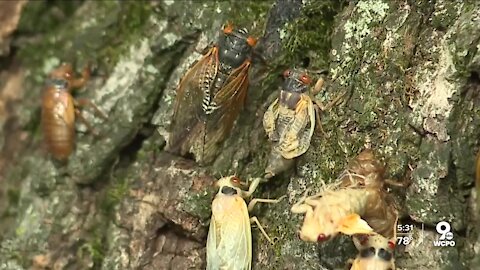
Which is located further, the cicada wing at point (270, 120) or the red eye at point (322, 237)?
the cicada wing at point (270, 120)

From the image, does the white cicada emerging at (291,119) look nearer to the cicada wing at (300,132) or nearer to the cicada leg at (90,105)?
the cicada wing at (300,132)

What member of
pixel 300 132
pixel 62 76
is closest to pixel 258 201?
pixel 300 132

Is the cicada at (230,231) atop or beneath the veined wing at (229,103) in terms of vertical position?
beneath

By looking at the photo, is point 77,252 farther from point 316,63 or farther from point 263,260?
point 316,63

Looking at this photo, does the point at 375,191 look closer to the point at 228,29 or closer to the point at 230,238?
the point at 230,238

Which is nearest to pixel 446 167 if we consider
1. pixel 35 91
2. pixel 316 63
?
pixel 316 63

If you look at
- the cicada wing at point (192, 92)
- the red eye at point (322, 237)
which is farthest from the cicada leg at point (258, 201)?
the cicada wing at point (192, 92)
